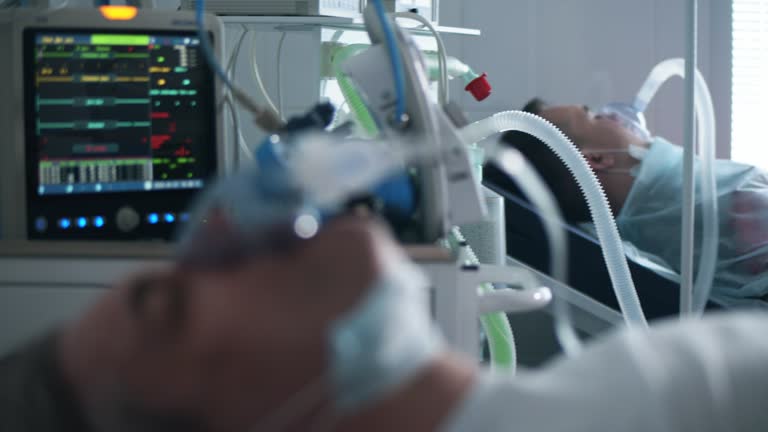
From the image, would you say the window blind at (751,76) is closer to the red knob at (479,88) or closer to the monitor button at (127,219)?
the red knob at (479,88)

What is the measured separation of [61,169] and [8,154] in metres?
0.08

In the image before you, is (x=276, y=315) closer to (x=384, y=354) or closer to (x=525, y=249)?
(x=384, y=354)

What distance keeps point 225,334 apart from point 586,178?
4.47 ft

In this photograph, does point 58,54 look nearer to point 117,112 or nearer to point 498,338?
point 117,112

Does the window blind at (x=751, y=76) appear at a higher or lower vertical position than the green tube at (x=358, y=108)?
higher

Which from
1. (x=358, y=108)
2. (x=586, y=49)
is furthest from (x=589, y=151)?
(x=358, y=108)

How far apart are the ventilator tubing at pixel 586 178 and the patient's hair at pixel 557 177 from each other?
1.12 meters

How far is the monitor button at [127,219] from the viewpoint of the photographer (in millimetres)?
1391

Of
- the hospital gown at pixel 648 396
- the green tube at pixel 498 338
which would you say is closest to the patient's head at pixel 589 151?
the green tube at pixel 498 338

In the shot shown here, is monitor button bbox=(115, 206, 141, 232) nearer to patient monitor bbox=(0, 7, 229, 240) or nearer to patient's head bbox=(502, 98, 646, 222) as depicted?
patient monitor bbox=(0, 7, 229, 240)

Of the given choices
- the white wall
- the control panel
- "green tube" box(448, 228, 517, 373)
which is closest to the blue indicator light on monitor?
the control panel

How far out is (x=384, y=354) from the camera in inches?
22.4

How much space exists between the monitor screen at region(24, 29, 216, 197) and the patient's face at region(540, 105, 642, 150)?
2.03 m

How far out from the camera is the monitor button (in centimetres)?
139
